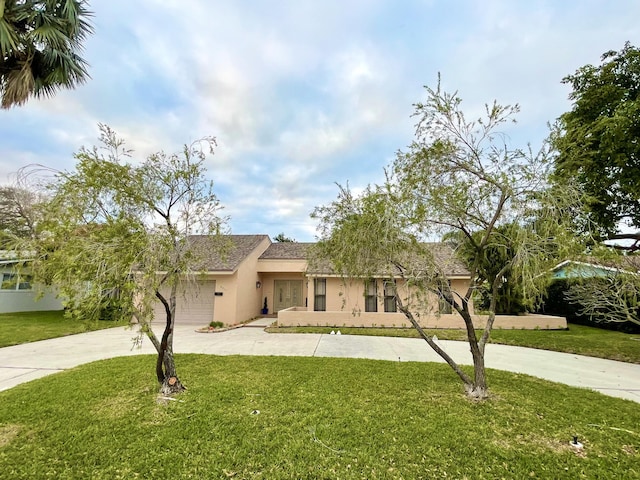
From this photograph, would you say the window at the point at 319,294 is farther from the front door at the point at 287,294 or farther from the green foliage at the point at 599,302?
the green foliage at the point at 599,302

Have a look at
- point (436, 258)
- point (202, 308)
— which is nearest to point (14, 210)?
point (202, 308)

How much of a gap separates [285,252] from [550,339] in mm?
13729

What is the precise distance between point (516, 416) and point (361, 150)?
29.8 ft

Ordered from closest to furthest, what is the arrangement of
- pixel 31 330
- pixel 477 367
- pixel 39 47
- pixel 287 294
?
pixel 477 367
pixel 39 47
pixel 31 330
pixel 287 294

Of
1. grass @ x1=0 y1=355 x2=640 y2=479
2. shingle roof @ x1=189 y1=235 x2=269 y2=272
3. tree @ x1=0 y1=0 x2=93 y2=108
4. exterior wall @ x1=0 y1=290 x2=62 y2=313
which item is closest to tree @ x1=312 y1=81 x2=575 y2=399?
grass @ x1=0 y1=355 x2=640 y2=479

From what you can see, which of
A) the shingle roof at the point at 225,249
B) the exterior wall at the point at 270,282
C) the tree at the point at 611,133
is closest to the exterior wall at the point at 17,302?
the shingle roof at the point at 225,249

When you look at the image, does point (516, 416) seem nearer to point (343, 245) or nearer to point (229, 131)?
point (343, 245)

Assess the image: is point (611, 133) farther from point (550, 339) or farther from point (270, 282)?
point (270, 282)

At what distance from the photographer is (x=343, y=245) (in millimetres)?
5547

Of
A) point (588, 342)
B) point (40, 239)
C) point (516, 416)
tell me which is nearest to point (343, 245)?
point (516, 416)

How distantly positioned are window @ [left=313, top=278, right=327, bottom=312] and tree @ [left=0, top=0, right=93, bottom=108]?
12328mm

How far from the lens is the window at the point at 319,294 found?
1619cm

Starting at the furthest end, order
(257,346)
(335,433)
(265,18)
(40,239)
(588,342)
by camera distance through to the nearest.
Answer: (588,342) → (257,346) → (265,18) → (40,239) → (335,433)

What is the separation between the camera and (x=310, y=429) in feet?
13.8
